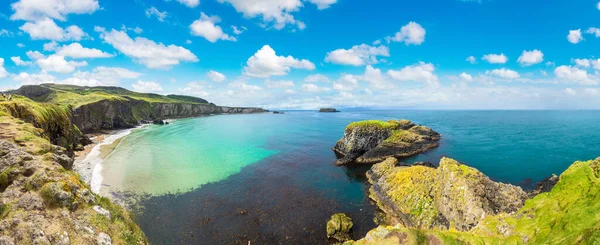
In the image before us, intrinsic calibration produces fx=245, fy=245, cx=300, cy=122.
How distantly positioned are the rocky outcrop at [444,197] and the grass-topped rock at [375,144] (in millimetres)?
22673

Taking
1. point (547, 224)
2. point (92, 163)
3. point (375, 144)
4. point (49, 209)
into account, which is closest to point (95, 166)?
point (92, 163)

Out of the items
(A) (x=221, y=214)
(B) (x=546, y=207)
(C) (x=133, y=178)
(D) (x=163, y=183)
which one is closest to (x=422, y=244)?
(B) (x=546, y=207)

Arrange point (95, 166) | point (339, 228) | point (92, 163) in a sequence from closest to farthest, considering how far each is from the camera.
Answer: point (339, 228), point (95, 166), point (92, 163)

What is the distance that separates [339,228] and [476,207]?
1438cm

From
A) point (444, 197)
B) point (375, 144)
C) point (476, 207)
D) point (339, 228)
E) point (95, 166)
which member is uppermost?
point (375, 144)

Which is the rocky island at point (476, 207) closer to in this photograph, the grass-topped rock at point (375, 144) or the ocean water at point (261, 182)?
the ocean water at point (261, 182)

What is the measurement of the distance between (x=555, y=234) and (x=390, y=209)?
24060mm

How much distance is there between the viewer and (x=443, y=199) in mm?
29203

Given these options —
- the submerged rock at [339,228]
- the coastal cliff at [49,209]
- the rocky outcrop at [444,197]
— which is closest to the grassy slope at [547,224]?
the rocky outcrop at [444,197]

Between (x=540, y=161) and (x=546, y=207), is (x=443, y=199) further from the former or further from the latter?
(x=540, y=161)

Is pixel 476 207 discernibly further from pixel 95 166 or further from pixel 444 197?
pixel 95 166

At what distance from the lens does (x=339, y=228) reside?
94.4ft

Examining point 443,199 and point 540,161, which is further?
point 540,161

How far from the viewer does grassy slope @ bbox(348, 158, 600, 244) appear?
10.4 m
